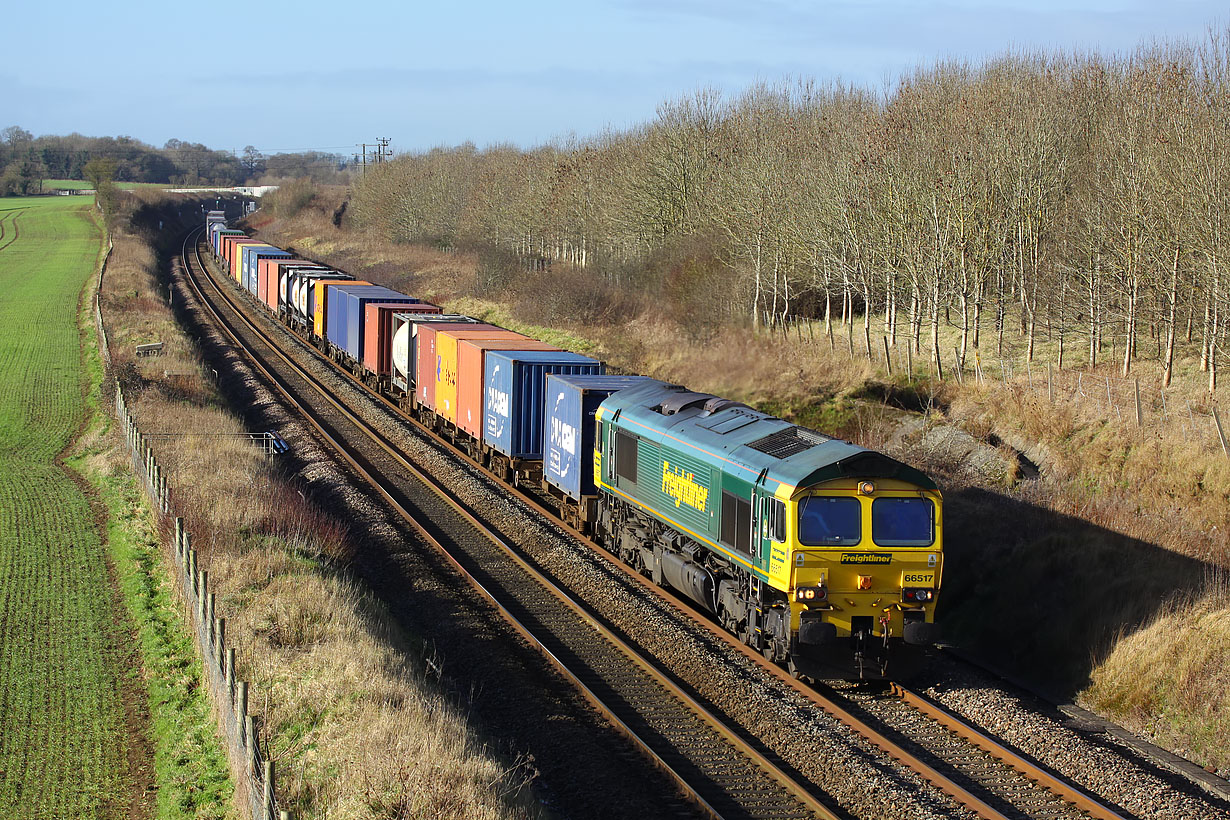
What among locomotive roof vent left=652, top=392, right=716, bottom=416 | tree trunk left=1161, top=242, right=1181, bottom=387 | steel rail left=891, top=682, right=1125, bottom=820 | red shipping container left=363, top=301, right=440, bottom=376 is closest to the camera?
steel rail left=891, top=682, right=1125, bottom=820

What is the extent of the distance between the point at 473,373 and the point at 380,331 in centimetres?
1031

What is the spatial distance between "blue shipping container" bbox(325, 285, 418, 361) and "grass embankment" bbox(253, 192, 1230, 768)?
903 cm

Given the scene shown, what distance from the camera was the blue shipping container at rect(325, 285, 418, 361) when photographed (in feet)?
122

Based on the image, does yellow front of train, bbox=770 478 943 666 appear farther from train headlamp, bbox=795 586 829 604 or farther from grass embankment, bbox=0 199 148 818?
grass embankment, bbox=0 199 148 818

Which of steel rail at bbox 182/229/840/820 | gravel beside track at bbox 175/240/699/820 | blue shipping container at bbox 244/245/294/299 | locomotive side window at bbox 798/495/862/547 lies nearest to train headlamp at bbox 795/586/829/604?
locomotive side window at bbox 798/495/862/547

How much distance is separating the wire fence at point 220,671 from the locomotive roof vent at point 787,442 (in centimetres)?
688

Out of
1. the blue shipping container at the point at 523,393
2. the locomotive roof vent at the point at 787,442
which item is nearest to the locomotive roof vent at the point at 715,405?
the locomotive roof vent at the point at 787,442

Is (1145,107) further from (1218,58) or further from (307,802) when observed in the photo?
(307,802)

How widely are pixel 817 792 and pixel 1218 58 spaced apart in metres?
26.4

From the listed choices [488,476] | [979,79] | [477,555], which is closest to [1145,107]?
[979,79]

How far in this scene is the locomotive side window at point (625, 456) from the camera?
17656 mm

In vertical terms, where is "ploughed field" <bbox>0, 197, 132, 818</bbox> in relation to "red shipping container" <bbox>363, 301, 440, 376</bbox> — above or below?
below

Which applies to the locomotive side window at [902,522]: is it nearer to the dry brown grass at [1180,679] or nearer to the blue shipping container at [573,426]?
the dry brown grass at [1180,679]

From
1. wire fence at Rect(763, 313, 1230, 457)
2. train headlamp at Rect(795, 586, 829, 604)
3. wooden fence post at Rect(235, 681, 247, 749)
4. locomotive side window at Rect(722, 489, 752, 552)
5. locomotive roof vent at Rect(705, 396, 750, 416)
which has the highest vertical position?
locomotive roof vent at Rect(705, 396, 750, 416)
